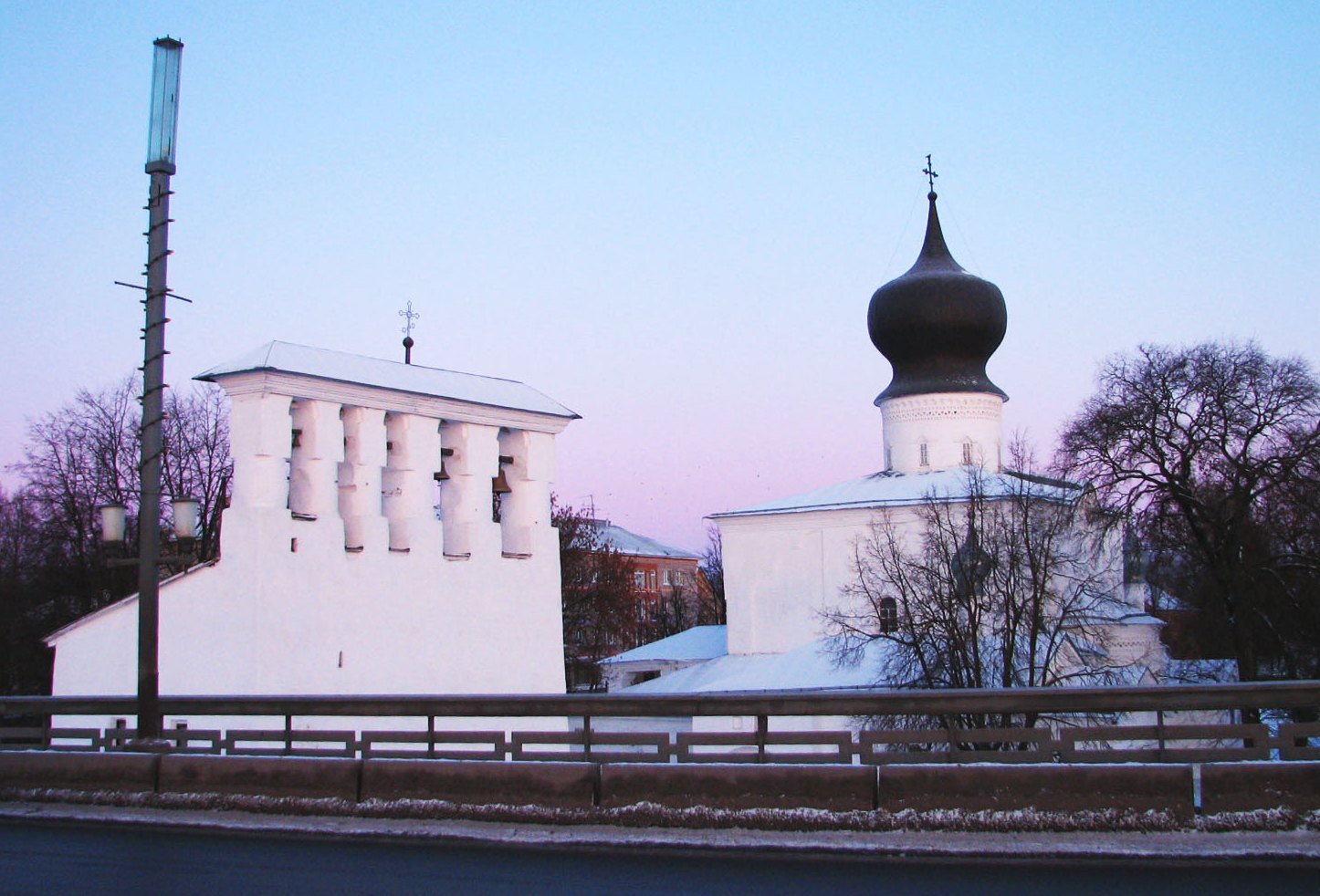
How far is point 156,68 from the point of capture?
46.8 ft

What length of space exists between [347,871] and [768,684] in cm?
3018

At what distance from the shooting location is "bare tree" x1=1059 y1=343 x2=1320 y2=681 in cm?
3281

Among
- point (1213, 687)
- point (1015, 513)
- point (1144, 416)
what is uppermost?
point (1144, 416)

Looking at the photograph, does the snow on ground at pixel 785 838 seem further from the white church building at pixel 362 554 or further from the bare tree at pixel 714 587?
the bare tree at pixel 714 587

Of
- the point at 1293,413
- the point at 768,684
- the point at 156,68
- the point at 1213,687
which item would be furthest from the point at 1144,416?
the point at 156,68

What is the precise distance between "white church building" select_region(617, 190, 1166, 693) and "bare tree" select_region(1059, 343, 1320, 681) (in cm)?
605

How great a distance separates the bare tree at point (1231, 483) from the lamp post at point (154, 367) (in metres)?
26.4

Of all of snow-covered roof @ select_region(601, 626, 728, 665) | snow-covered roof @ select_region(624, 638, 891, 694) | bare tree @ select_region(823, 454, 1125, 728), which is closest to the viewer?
bare tree @ select_region(823, 454, 1125, 728)

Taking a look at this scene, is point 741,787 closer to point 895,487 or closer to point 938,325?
point 895,487

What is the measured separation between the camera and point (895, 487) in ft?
141

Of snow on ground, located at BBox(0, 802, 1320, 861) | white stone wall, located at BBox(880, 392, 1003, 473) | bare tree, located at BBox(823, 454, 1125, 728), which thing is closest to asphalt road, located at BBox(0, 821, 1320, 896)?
snow on ground, located at BBox(0, 802, 1320, 861)

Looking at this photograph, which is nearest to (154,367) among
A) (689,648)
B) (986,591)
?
(986,591)

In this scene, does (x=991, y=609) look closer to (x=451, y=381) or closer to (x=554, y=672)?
(x=554, y=672)

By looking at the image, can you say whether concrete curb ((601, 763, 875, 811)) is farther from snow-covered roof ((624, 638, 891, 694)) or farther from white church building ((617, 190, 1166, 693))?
white church building ((617, 190, 1166, 693))
